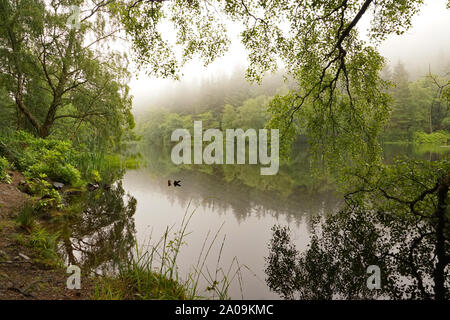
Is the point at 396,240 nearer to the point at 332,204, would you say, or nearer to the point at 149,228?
the point at 332,204

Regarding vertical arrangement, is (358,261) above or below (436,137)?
below

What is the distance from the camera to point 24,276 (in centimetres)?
337

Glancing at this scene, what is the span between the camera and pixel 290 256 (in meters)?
5.47

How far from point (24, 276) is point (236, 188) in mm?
10938

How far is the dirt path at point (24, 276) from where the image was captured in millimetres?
2955

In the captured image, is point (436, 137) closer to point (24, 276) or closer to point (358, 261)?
point (358, 261)

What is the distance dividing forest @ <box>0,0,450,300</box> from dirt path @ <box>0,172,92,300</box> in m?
0.03

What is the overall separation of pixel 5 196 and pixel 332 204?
11.2m

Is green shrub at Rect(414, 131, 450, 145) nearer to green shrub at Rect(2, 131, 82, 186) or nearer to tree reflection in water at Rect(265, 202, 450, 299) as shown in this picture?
tree reflection in water at Rect(265, 202, 450, 299)

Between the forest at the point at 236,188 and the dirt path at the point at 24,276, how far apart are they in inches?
1.1

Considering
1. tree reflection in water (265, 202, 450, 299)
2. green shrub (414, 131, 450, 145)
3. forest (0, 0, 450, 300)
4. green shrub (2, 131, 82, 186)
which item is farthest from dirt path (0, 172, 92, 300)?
green shrub (414, 131, 450, 145)

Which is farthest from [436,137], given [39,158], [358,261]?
[39,158]
